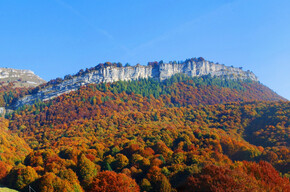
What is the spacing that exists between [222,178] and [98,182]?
786 inches

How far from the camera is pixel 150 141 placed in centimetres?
8419

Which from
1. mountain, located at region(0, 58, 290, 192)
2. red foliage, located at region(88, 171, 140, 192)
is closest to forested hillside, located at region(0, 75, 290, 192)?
red foliage, located at region(88, 171, 140, 192)

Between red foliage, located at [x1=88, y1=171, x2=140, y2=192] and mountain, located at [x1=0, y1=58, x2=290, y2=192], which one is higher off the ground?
mountain, located at [x1=0, y1=58, x2=290, y2=192]

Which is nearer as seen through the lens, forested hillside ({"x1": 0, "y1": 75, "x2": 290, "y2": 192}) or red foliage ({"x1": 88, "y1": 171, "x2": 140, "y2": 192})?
red foliage ({"x1": 88, "y1": 171, "x2": 140, "y2": 192})

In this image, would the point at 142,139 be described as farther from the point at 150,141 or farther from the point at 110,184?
the point at 110,184

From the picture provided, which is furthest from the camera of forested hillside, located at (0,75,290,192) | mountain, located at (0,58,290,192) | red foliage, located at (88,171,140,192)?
mountain, located at (0,58,290,192)

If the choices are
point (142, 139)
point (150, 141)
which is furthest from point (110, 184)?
point (142, 139)

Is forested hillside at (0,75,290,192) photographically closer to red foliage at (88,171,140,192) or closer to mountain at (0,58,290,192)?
red foliage at (88,171,140,192)

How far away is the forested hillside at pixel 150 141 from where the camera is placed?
→ 41.9 m

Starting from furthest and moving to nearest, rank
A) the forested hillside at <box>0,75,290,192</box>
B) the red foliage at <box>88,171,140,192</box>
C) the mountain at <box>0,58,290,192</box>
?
the mountain at <box>0,58,290,192</box> → the forested hillside at <box>0,75,290,192</box> → the red foliage at <box>88,171,140,192</box>

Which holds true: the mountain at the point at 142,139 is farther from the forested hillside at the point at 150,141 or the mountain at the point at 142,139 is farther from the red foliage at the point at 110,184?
the forested hillside at the point at 150,141

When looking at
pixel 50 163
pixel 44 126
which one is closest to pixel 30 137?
pixel 44 126

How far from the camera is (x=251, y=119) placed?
11706cm

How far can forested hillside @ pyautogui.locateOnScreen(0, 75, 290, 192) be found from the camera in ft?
137
